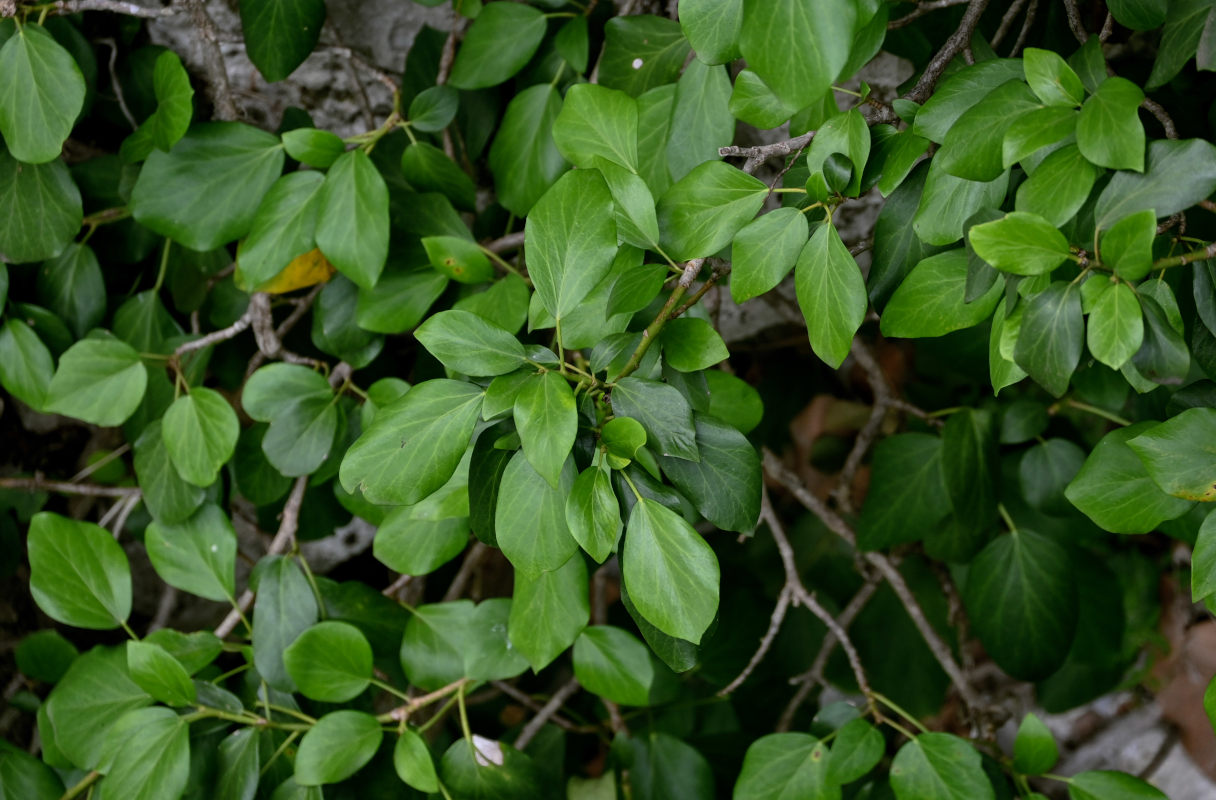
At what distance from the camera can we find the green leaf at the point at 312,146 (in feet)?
2.70

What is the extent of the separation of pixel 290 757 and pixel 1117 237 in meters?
0.85

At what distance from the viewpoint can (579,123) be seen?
69 centimetres

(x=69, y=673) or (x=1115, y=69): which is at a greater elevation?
(x=1115, y=69)

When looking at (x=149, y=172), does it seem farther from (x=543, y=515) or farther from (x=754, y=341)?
(x=754, y=341)

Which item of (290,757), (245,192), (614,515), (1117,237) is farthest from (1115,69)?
(290,757)

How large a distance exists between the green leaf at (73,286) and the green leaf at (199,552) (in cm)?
26

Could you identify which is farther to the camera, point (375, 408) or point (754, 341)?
point (754, 341)

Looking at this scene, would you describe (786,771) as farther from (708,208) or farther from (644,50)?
(644,50)

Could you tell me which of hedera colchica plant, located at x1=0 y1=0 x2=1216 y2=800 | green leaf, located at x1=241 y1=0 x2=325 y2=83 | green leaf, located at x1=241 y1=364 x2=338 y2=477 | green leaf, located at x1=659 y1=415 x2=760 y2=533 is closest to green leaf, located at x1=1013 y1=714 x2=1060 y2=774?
hedera colchica plant, located at x1=0 y1=0 x2=1216 y2=800

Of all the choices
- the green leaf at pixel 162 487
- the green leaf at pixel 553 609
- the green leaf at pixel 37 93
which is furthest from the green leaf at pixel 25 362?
the green leaf at pixel 553 609

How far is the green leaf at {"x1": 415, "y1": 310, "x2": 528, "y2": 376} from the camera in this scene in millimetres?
594

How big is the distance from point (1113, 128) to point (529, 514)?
42cm

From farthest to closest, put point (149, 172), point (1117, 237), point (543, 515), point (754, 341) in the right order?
point (754, 341), point (149, 172), point (543, 515), point (1117, 237)

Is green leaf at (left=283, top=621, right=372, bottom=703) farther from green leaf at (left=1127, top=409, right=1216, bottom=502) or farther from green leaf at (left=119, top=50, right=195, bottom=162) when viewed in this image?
green leaf at (left=1127, top=409, right=1216, bottom=502)
